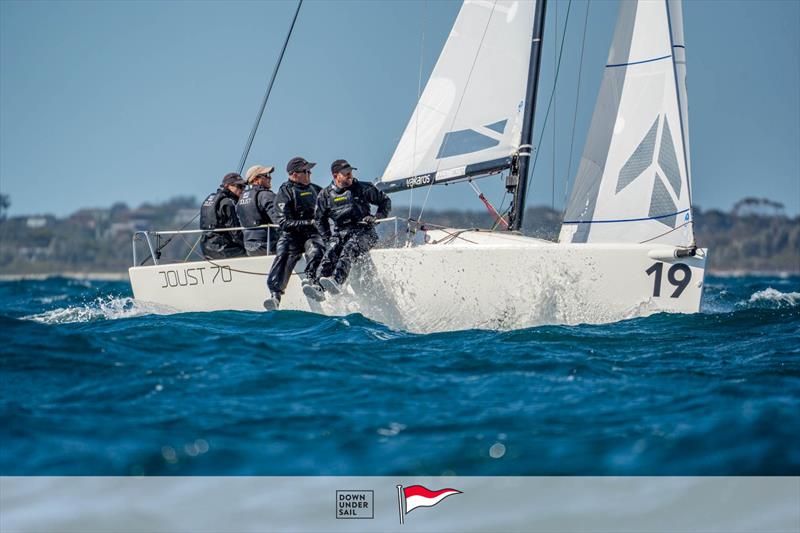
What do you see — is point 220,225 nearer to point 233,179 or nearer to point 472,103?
point 233,179

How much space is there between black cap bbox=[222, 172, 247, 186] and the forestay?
1.42 metres

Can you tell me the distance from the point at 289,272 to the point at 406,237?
3.78ft

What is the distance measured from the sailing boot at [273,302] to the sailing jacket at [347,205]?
32.1 inches

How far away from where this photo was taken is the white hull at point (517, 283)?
695cm

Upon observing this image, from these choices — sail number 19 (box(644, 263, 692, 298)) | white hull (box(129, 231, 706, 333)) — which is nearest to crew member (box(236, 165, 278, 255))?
white hull (box(129, 231, 706, 333))

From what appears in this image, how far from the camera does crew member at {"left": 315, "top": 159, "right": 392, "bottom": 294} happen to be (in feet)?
25.1

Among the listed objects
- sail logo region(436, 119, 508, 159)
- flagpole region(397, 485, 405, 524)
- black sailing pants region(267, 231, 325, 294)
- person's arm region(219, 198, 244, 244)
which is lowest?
flagpole region(397, 485, 405, 524)

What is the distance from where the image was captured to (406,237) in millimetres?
7855

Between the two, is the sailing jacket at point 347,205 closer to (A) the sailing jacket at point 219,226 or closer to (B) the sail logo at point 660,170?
(A) the sailing jacket at point 219,226

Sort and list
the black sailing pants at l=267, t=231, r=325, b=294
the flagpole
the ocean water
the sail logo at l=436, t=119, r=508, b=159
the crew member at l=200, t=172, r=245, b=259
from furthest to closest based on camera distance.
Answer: the crew member at l=200, t=172, r=245, b=259 < the sail logo at l=436, t=119, r=508, b=159 < the black sailing pants at l=267, t=231, r=325, b=294 < the ocean water < the flagpole

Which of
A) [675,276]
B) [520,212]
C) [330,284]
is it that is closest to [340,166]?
[330,284]

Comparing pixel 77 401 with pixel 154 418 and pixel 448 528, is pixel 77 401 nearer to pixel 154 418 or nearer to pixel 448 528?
pixel 154 418

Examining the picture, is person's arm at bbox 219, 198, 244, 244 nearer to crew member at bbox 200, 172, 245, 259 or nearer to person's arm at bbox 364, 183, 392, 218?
crew member at bbox 200, 172, 245, 259

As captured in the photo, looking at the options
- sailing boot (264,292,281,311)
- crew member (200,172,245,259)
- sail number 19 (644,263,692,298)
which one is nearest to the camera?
sail number 19 (644,263,692,298)
